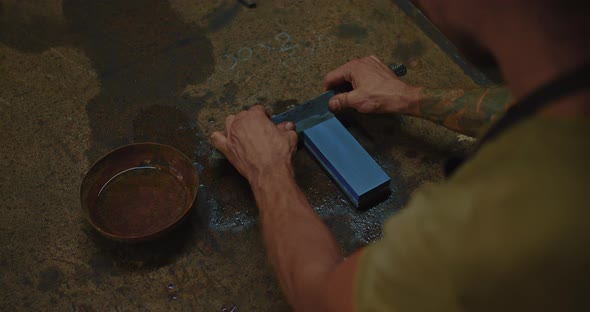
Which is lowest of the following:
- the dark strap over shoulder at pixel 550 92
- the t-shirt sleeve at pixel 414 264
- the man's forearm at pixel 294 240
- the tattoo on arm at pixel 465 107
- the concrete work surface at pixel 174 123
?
the concrete work surface at pixel 174 123

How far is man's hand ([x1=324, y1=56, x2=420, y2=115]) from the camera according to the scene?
2113mm

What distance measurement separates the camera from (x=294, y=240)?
5.10 ft

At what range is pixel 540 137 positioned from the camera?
81 cm

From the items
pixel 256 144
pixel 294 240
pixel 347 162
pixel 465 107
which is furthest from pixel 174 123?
pixel 465 107

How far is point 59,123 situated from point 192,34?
740 mm

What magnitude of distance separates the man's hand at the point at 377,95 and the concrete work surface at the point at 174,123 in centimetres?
13

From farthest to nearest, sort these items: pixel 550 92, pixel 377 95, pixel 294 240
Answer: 1. pixel 377 95
2. pixel 294 240
3. pixel 550 92

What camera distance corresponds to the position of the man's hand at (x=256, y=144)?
1866 mm

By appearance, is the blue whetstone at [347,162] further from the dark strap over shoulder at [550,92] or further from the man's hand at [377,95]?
the dark strap over shoulder at [550,92]

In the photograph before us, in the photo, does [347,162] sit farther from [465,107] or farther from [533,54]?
[533,54]

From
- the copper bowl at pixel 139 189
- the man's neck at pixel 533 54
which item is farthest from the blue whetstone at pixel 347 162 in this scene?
the man's neck at pixel 533 54

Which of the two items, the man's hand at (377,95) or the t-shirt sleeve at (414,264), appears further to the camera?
the man's hand at (377,95)

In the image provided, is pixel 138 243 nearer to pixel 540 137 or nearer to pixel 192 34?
pixel 192 34

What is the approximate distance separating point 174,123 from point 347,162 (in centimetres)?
75
